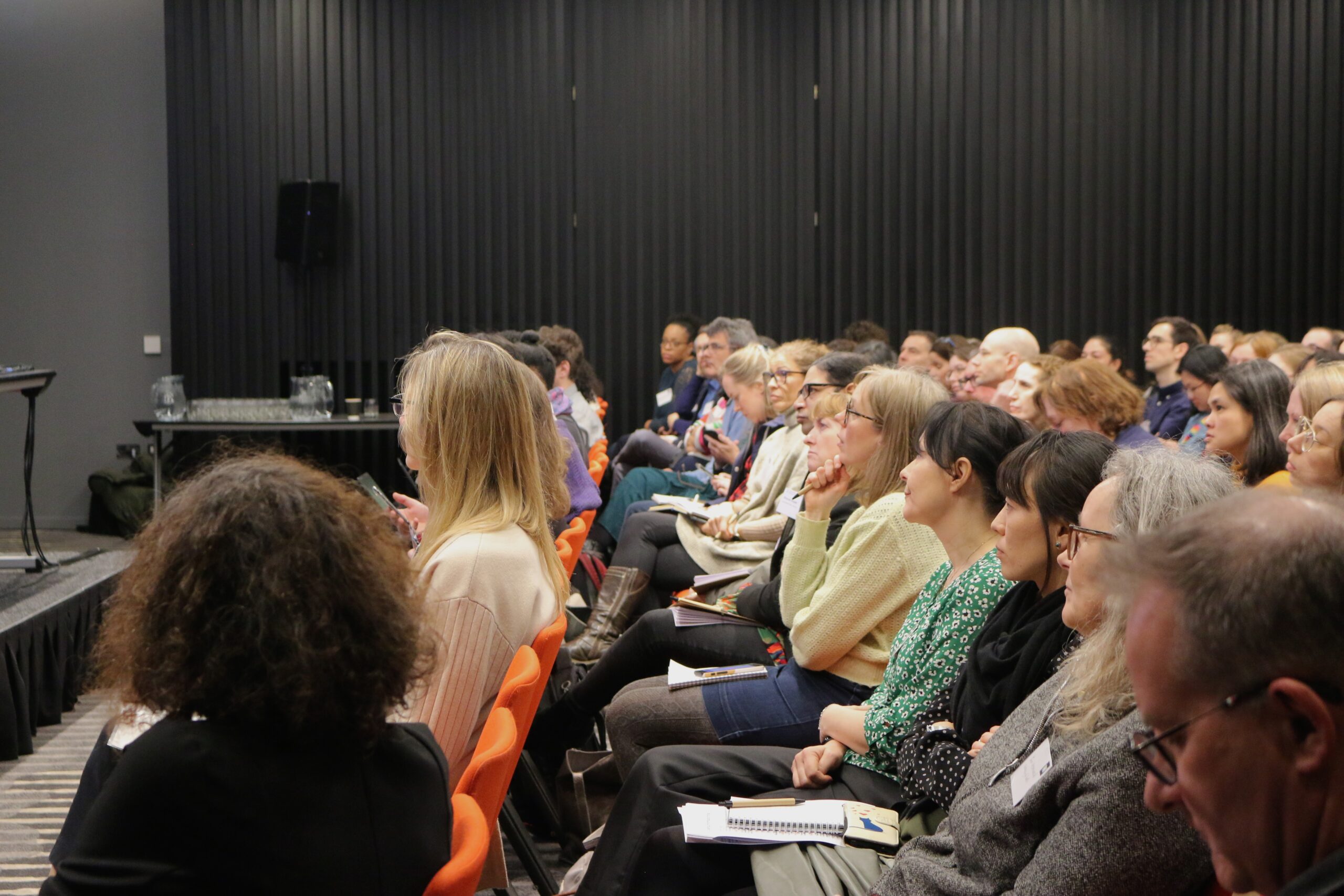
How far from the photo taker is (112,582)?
14.9 feet

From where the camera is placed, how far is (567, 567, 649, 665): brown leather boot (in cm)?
406

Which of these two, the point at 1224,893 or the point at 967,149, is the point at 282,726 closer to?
the point at 1224,893

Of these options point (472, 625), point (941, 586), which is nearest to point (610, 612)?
point (941, 586)

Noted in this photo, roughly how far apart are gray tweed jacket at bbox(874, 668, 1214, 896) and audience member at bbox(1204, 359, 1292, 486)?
2434mm

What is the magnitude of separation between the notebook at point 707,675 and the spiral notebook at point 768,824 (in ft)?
2.46

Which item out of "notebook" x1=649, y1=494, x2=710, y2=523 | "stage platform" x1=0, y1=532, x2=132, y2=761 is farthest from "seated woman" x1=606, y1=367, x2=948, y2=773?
"stage platform" x1=0, y1=532, x2=132, y2=761

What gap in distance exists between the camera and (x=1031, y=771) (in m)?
1.52

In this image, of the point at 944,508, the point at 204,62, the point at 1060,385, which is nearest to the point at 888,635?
the point at 944,508

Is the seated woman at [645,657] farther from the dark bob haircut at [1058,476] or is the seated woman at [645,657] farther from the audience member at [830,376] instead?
the dark bob haircut at [1058,476]

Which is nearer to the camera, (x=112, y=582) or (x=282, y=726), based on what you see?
(x=282, y=726)

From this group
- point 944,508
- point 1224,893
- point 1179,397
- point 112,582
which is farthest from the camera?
point 1179,397

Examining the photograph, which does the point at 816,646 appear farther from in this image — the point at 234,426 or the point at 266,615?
the point at 234,426

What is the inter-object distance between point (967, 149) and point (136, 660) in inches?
324

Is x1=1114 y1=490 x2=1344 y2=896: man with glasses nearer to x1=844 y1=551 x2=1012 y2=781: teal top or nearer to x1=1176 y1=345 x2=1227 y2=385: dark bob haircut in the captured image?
x1=844 y1=551 x2=1012 y2=781: teal top
